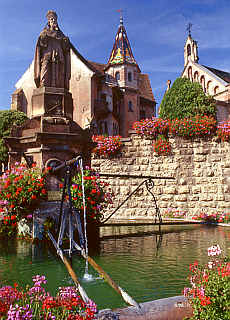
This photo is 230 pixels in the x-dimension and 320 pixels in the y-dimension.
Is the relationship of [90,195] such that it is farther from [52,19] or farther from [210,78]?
[210,78]

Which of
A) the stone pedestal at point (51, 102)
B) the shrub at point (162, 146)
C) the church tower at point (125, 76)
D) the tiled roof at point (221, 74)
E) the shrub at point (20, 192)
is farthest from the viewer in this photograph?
the tiled roof at point (221, 74)

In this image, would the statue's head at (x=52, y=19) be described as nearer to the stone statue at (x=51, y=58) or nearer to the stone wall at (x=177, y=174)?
the stone statue at (x=51, y=58)

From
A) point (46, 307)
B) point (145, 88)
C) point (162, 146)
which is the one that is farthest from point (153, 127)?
point (145, 88)

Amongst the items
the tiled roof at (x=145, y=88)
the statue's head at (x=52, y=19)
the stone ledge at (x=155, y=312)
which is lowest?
the stone ledge at (x=155, y=312)

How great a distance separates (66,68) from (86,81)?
25420mm

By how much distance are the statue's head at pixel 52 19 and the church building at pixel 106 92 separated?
75.4 feet

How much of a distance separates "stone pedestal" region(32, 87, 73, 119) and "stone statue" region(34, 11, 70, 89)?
0.22 m

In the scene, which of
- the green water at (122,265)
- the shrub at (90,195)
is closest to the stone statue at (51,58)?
the shrub at (90,195)

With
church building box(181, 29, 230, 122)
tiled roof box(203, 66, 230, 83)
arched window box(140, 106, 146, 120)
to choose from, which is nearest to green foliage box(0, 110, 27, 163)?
arched window box(140, 106, 146, 120)

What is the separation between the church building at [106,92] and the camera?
1289 inches

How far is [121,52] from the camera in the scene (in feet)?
124

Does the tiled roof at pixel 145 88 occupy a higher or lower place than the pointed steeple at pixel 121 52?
lower

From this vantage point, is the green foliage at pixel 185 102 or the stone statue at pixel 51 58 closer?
the stone statue at pixel 51 58

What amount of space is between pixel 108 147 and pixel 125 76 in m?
25.1
